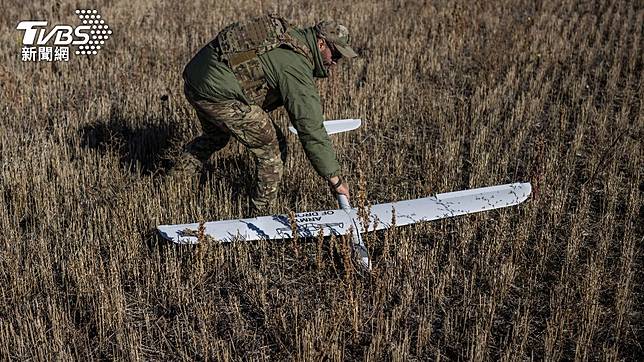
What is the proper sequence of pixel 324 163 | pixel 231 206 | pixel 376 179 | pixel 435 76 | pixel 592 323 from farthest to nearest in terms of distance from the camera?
1. pixel 435 76
2. pixel 376 179
3. pixel 231 206
4. pixel 324 163
5. pixel 592 323

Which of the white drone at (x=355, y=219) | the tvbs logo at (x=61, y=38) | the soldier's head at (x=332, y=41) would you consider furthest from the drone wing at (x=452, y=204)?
the tvbs logo at (x=61, y=38)

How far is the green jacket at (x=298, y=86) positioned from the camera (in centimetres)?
401

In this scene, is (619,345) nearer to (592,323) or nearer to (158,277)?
(592,323)

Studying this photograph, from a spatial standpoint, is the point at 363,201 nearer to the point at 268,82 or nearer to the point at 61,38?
the point at 268,82

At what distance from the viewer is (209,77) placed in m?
4.30

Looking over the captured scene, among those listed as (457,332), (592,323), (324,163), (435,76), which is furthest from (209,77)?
(435,76)

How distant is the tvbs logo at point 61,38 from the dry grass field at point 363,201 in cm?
21

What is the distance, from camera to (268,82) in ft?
13.7

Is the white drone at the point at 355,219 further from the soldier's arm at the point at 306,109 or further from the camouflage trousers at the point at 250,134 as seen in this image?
the soldier's arm at the point at 306,109

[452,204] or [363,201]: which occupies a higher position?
[363,201]

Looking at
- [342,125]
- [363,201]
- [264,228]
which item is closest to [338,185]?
[363,201]

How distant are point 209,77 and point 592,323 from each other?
2738 mm

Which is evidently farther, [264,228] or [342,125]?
[342,125]

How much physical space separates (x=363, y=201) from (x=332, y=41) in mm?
1041
